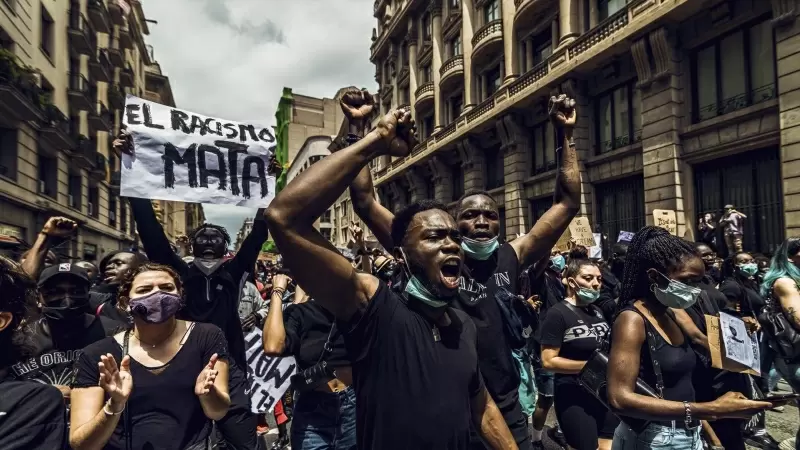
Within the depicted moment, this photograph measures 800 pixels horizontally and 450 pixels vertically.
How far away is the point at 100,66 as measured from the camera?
22.8 m

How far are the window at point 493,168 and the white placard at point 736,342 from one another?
18.0 metres

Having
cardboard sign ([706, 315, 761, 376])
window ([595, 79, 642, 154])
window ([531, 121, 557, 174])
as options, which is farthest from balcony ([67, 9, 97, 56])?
cardboard sign ([706, 315, 761, 376])

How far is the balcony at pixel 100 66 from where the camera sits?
73.7ft

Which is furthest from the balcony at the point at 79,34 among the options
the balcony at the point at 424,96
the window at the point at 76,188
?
the balcony at the point at 424,96

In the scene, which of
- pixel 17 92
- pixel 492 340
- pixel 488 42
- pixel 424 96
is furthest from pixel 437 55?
pixel 492 340

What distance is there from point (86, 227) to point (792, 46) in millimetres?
24626

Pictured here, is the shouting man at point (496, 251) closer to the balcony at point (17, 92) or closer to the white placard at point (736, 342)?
the white placard at point (736, 342)

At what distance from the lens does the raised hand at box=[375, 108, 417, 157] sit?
173 cm

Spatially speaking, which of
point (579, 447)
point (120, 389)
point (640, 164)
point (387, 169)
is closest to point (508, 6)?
point (640, 164)

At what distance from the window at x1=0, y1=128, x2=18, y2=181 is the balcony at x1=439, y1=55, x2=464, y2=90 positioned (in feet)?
53.5

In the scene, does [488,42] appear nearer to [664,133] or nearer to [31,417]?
[664,133]

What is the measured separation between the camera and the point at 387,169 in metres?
31.6

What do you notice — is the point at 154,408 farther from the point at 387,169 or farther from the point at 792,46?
the point at 387,169

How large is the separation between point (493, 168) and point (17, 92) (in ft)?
52.3
